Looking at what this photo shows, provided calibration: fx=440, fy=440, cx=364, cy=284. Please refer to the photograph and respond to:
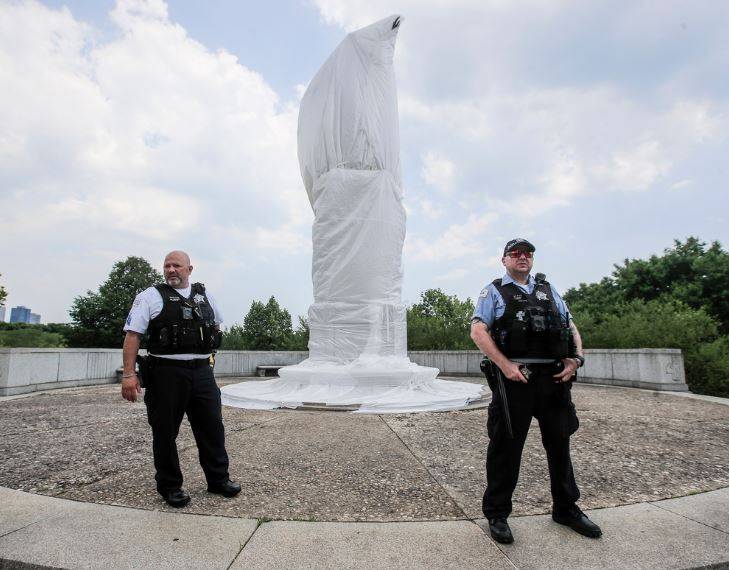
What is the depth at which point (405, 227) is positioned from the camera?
1005 centimetres

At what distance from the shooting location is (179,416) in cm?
321

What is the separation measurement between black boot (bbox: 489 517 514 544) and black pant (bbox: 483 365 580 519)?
45mm

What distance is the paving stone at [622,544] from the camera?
225 centimetres

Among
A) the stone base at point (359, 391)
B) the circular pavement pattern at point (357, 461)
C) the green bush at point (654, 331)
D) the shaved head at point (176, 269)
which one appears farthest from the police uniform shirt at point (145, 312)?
the green bush at point (654, 331)

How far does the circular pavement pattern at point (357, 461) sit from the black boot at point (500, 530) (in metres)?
0.31

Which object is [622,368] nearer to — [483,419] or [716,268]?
[483,419]

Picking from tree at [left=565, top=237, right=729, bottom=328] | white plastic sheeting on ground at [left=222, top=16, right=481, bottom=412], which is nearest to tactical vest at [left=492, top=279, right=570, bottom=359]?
A: white plastic sheeting on ground at [left=222, top=16, right=481, bottom=412]

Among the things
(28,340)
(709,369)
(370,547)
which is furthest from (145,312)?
(28,340)

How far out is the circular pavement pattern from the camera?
3.10 m

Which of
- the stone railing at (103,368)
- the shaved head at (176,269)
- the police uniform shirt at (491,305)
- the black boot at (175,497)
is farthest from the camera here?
the stone railing at (103,368)

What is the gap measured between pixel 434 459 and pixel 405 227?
661 centimetres

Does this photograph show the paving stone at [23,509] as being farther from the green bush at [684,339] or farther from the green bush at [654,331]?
the green bush at [654,331]

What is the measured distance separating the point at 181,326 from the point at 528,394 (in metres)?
2.41

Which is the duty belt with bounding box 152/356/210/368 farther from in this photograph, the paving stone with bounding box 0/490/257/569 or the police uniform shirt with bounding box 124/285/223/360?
the paving stone with bounding box 0/490/257/569
